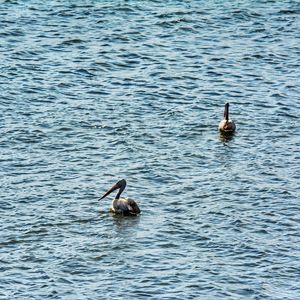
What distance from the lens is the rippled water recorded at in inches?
1091

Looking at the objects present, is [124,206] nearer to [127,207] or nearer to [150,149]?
[127,207]

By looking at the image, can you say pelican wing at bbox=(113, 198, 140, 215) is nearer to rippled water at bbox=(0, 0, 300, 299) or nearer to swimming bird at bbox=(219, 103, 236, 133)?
rippled water at bbox=(0, 0, 300, 299)

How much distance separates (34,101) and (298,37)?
46.8 ft

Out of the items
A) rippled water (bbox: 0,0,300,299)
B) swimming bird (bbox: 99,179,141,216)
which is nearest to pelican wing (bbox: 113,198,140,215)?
swimming bird (bbox: 99,179,141,216)

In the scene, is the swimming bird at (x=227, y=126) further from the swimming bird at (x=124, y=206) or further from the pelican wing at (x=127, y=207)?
the pelican wing at (x=127, y=207)

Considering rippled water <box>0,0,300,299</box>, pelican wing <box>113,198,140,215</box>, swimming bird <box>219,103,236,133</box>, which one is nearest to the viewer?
rippled water <box>0,0,300,299</box>

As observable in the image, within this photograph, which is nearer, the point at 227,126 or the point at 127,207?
the point at 127,207

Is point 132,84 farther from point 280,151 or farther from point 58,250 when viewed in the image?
point 58,250

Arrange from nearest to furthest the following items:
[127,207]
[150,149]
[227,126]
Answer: [127,207] → [150,149] → [227,126]

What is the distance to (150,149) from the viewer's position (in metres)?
36.0

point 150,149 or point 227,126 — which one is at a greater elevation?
point 227,126

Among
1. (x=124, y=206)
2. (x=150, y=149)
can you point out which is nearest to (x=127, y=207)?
(x=124, y=206)

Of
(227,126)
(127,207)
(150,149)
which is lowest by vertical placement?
(127,207)

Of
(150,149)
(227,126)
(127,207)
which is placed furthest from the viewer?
(227,126)
